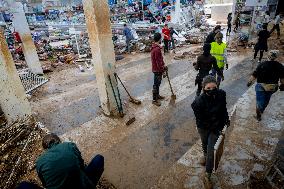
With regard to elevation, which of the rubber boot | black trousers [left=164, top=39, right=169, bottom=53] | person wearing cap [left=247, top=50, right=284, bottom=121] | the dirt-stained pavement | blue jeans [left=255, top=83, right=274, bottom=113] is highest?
person wearing cap [left=247, top=50, right=284, bottom=121]

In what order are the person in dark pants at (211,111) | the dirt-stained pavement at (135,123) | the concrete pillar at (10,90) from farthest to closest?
1. the concrete pillar at (10,90)
2. the dirt-stained pavement at (135,123)
3. the person in dark pants at (211,111)

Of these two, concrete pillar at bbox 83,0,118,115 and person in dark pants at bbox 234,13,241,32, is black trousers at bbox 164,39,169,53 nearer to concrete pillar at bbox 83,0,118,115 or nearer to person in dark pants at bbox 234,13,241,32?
person in dark pants at bbox 234,13,241,32

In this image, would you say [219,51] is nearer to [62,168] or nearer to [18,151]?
[62,168]

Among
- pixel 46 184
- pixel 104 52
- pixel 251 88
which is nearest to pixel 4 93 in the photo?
pixel 104 52

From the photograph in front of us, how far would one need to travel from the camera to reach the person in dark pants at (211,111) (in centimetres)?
390

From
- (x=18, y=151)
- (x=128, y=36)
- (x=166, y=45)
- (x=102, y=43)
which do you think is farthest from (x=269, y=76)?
(x=128, y=36)

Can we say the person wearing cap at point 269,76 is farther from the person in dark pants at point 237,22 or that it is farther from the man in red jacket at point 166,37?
the person in dark pants at point 237,22

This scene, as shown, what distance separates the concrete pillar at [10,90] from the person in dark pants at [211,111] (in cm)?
482

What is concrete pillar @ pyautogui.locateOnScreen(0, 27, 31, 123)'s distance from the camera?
5977 millimetres

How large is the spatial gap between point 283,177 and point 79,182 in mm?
3082

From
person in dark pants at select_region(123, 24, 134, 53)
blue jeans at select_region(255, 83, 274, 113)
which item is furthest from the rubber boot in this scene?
person in dark pants at select_region(123, 24, 134, 53)

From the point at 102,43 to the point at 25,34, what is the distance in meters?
5.97

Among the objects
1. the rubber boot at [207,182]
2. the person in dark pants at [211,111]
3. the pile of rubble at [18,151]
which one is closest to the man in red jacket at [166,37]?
the pile of rubble at [18,151]

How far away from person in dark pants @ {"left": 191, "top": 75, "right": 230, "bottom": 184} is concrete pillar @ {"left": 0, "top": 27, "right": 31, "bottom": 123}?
4.82m
